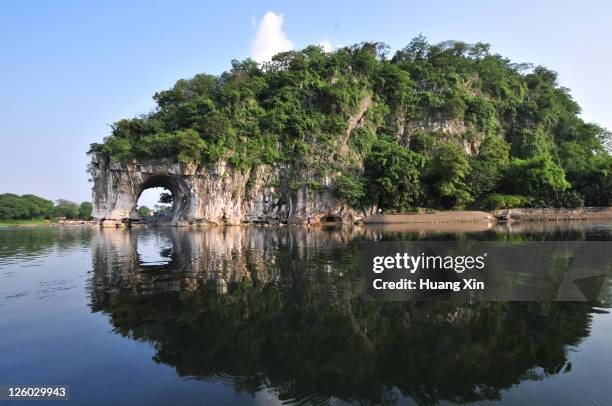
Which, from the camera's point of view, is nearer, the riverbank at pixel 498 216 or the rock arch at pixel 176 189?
the riverbank at pixel 498 216

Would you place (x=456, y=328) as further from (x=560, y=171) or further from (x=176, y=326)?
(x=560, y=171)

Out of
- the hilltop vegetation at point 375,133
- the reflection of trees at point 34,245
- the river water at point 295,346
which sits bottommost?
the river water at point 295,346

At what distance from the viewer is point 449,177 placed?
46.1 metres

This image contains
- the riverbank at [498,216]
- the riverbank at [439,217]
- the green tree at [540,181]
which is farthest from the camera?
the green tree at [540,181]

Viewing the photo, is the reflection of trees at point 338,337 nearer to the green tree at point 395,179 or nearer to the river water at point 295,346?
the river water at point 295,346

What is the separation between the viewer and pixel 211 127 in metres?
42.5

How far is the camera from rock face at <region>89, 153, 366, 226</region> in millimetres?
42281

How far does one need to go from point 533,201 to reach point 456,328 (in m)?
49.0

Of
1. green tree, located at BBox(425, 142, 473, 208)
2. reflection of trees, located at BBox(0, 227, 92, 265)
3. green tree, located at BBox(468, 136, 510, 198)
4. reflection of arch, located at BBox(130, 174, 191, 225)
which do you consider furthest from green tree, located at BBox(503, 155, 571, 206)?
reflection of trees, located at BBox(0, 227, 92, 265)

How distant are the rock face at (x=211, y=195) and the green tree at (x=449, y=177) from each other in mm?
10580

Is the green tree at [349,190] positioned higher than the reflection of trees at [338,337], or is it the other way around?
the green tree at [349,190]

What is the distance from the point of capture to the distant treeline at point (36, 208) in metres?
80.1

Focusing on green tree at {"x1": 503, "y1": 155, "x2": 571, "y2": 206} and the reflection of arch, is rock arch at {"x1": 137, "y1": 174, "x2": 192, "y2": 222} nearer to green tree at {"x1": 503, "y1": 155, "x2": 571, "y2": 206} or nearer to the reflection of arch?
the reflection of arch

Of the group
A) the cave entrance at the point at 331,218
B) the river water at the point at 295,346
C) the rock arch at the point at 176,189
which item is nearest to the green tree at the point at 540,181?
the cave entrance at the point at 331,218
